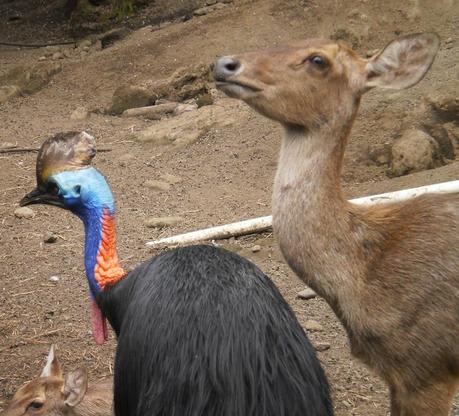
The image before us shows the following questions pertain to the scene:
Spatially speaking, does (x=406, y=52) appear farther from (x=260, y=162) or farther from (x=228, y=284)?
(x=260, y=162)

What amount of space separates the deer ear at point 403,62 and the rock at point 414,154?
12.5ft

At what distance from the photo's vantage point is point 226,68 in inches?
164

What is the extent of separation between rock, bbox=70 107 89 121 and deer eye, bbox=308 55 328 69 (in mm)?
7389

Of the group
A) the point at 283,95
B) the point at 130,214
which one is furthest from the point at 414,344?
the point at 130,214

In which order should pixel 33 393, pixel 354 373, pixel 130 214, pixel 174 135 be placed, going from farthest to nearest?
pixel 174 135 → pixel 130 214 → pixel 354 373 → pixel 33 393

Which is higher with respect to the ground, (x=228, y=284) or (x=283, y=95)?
(x=283, y=95)

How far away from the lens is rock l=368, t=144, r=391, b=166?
844 centimetres

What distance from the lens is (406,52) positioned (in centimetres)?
428

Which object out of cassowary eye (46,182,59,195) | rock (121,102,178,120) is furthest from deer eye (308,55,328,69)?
rock (121,102,178,120)

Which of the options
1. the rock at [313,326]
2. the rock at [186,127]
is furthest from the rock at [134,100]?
the rock at [313,326]

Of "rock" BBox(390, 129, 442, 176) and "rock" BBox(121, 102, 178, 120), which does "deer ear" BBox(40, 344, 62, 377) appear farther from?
"rock" BBox(121, 102, 178, 120)

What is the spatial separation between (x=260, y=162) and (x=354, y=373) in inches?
154

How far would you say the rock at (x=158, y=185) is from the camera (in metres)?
8.81

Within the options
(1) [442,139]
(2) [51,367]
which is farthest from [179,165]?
(2) [51,367]
